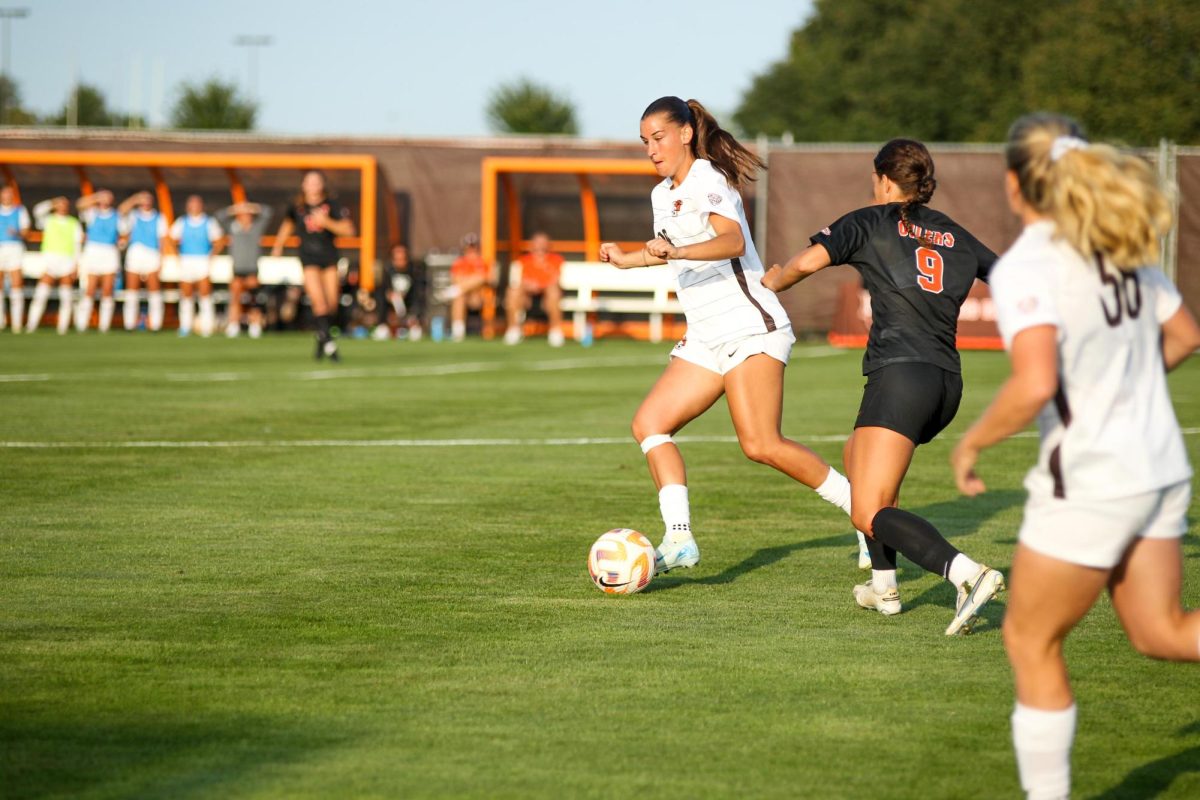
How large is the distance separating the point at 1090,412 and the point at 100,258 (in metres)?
27.1

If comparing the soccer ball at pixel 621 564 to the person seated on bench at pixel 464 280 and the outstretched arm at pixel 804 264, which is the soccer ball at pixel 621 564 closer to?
the outstretched arm at pixel 804 264

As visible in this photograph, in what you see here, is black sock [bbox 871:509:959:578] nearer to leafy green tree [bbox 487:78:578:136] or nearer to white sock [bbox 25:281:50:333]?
white sock [bbox 25:281:50:333]

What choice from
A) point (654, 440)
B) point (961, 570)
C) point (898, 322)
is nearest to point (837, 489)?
point (654, 440)

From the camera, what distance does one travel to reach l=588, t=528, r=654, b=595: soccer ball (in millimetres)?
6801

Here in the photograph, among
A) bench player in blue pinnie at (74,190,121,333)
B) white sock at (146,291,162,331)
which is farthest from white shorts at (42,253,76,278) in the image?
white sock at (146,291,162,331)

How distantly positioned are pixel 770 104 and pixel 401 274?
193ft

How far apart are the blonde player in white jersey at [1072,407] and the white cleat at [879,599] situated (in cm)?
264

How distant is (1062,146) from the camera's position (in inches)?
149

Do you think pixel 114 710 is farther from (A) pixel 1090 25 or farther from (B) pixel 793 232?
(A) pixel 1090 25

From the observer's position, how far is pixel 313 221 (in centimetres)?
2088

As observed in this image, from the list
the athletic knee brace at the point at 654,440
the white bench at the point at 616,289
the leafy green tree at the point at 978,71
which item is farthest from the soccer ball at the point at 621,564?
the leafy green tree at the point at 978,71

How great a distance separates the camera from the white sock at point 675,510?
7.07 meters

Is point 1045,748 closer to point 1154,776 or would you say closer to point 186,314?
point 1154,776

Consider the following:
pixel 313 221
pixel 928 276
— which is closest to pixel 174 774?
pixel 928 276
